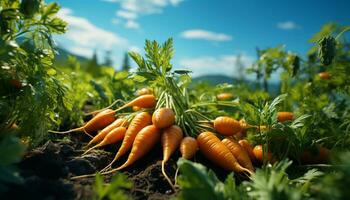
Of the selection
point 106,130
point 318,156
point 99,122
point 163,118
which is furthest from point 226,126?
point 99,122

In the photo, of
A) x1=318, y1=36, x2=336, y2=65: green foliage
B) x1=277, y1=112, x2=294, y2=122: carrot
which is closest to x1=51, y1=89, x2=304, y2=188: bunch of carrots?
x1=277, y1=112, x2=294, y2=122: carrot

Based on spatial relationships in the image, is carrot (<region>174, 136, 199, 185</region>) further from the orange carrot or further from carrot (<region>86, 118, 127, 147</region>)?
carrot (<region>86, 118, 127, 147</region>)

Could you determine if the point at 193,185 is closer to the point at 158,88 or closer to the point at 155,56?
the point at 155,56

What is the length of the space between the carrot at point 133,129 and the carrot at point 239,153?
70 centimetres

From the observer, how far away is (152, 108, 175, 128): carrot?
2.77 meters

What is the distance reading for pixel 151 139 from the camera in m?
2.75

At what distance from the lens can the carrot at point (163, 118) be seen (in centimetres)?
277

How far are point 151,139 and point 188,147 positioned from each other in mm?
334

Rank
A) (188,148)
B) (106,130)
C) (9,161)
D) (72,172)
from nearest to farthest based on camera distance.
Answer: (9,161), (72,172), (188,148), (106,130)

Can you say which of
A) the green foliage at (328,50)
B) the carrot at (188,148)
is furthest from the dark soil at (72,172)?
the green foliage at (328,50)

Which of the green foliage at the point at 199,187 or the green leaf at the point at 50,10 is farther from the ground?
the green leaf at the point at 50,10

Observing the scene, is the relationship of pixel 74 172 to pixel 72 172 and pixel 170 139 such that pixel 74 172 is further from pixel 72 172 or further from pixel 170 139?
pixel 170 139

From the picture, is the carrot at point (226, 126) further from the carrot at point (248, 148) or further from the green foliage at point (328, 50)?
the green foliage at point (328, 50)

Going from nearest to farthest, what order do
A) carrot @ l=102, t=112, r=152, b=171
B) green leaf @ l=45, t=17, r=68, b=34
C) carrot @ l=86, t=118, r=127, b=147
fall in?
green leaf @ l=45, t=17, r=68, b=34, carrot @ l=102, t=112, r=152, b=171, carrot @ l=86, t=118, r=127, b=147
